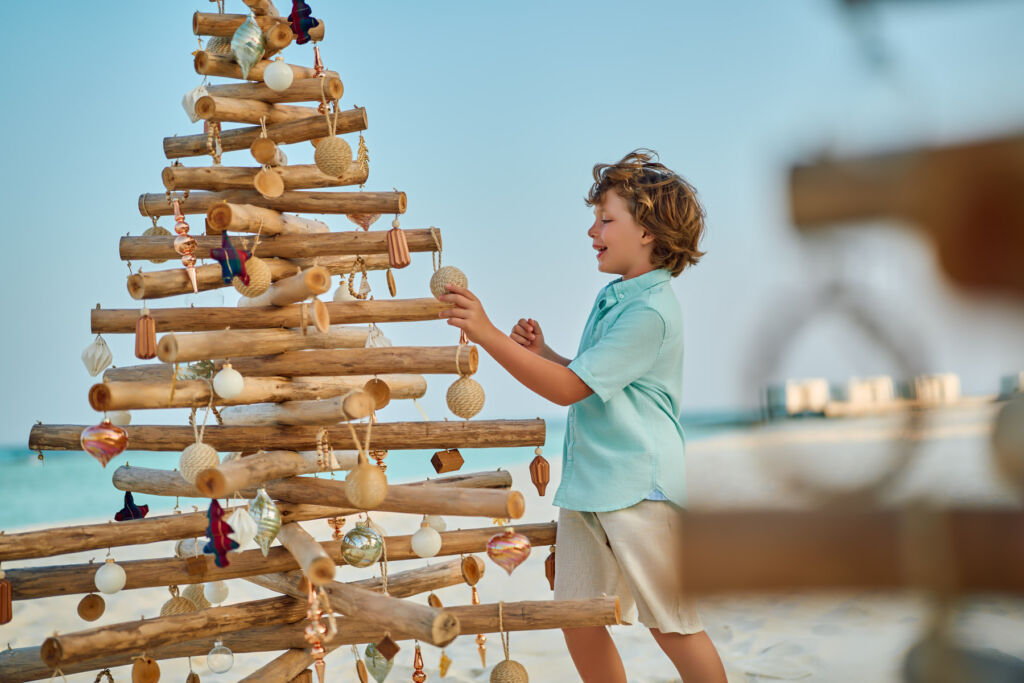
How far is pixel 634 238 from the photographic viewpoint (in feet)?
7.60

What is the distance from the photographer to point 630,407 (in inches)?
87.7

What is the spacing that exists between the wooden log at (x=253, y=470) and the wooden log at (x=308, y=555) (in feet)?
0.48

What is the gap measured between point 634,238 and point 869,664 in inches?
70.3

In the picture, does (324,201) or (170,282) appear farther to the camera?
(324,201)

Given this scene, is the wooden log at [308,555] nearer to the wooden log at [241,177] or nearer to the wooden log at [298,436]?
the wooden log at [298,436]

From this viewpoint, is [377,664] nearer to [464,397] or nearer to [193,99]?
[464,397]

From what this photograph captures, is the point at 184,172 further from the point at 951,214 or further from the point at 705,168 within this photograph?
the point at 951,214


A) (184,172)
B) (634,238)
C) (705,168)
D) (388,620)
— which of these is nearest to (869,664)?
(705,168)

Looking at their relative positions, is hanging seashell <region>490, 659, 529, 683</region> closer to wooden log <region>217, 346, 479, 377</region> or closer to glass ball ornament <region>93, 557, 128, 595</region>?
wooden log <region>217, 346, 479, 377</region>

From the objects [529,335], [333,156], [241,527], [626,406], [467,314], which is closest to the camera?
[241,527]

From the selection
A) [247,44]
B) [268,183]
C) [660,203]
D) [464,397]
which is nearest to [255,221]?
[268,183]

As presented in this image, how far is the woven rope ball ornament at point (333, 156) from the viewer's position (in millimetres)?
2119

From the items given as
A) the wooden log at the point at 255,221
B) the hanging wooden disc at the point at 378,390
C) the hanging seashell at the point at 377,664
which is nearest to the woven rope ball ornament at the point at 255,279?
the wooden log at the point at 255,221

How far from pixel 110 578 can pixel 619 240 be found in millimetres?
1492
